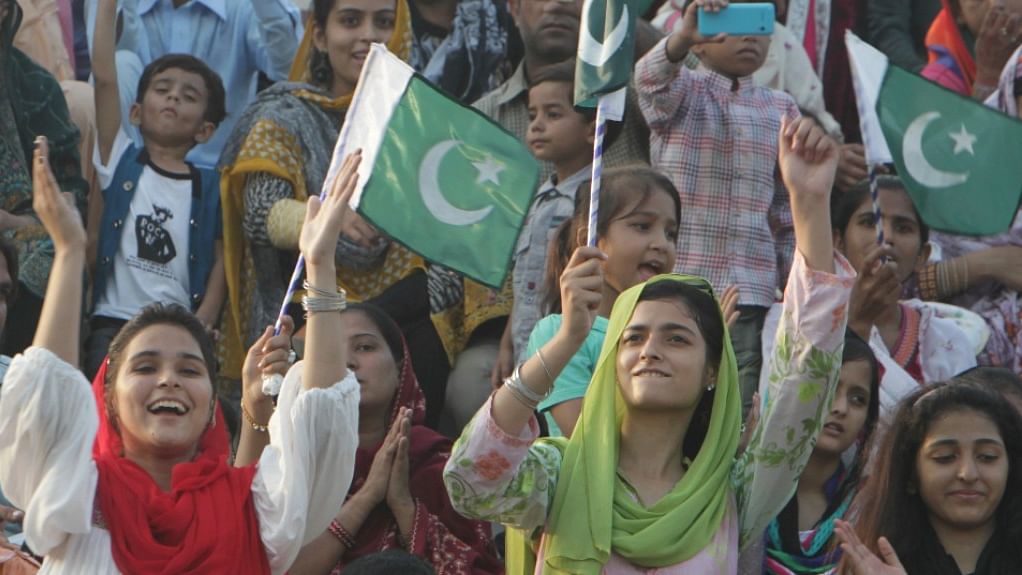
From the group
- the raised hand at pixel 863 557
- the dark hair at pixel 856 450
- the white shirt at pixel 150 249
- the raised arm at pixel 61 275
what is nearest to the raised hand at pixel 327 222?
the raised arm at pixel 61 275

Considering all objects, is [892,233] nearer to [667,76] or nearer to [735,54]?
[735,54]

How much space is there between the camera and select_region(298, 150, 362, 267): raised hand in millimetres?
5652

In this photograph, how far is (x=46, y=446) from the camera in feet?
17.6

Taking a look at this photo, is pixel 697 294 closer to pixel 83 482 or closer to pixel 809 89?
pixel 83 482

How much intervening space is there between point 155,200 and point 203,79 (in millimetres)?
681

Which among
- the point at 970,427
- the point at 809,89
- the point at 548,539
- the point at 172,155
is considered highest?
the point at 809,89

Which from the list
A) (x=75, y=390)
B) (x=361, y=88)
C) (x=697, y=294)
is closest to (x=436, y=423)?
(x=361, y=88)

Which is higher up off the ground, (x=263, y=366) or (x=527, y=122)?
(x=527, y=122)

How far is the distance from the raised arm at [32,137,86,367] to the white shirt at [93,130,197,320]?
9.54 ft

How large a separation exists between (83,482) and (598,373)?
4.41ft

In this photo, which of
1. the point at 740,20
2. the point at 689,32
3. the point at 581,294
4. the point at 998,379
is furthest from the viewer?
the point at 689,32

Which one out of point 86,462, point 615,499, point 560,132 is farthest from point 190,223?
point 615,499

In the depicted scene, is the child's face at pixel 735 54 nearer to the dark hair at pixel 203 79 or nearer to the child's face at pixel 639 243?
the child's face at pixel 639 243

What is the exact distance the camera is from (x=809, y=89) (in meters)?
9.45
